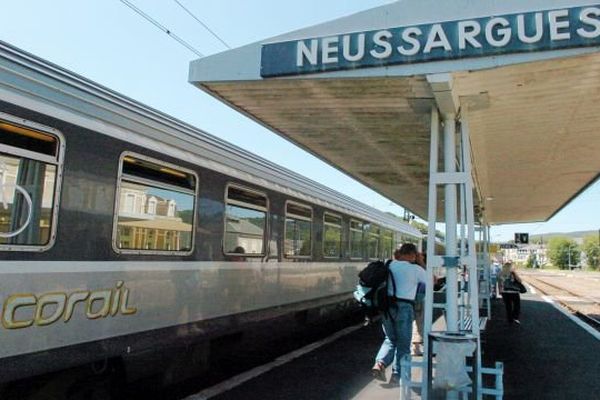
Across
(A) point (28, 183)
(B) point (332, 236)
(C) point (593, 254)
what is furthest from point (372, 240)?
(C) point (593, 254)

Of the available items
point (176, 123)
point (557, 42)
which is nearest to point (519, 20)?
point (557, 42)

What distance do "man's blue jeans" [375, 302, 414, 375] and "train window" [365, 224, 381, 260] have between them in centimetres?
638

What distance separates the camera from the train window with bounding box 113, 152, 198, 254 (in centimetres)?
482

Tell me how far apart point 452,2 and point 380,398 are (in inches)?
156

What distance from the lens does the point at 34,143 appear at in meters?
3.97

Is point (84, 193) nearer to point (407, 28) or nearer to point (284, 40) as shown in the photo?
point (284, 40)

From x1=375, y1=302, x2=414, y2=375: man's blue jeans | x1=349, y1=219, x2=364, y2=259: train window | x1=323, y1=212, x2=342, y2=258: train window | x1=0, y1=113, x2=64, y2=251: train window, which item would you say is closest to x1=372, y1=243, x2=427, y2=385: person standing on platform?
x1=375, y1=302, x2=414, y2=375: man's blue jeans

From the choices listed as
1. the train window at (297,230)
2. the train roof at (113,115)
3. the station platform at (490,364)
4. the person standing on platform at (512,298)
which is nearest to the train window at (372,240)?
the station platform at (490,364)

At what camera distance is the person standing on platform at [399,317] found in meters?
6.38

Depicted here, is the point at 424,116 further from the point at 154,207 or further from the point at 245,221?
the point at 154,207

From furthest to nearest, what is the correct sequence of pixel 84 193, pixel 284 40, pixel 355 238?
1. pixel 355 238
2. pixel 284 40
3. pixel 84 193

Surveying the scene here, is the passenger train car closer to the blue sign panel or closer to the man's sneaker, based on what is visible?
the blue sign panel

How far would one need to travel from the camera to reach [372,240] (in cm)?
1345

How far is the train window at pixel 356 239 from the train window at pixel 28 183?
8041 mm
